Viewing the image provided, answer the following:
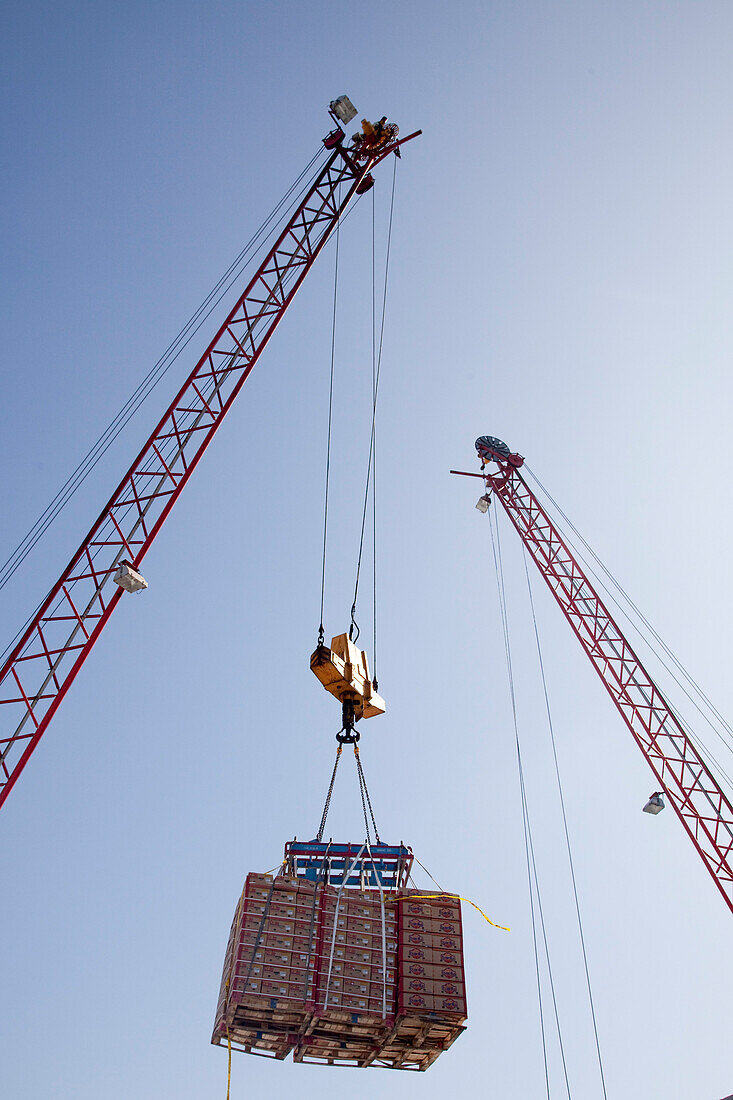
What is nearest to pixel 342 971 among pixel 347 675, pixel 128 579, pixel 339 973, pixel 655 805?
pixel 339 973

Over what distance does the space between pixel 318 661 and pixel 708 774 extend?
19341 millimetres

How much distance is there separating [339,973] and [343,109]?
21.7m

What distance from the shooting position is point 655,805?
2919 cm

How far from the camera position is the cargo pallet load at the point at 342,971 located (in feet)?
40.5

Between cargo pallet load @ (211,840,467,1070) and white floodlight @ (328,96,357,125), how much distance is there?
2002 cm

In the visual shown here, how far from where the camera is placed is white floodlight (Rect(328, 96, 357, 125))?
76.9ft

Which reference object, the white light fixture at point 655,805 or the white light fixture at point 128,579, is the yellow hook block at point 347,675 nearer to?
the white light fixture at point 128,579

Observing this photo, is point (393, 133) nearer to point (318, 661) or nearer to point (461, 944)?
point (318, 661)

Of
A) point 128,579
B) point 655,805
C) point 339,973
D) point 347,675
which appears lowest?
point 339,973

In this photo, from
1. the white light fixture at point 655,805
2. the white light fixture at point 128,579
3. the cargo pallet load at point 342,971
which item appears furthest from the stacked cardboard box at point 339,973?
Answer: the white light fixture at point 655,805

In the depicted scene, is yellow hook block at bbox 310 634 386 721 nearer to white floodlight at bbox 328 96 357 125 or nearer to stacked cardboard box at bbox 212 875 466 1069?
stacked cardboard box at bbox 212 875 466 1069

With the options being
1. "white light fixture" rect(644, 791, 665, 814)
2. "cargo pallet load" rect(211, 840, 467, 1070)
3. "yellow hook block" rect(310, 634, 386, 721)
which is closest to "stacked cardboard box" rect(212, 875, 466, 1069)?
"cargo pallet load" rect(211, 840, 467, 1070)

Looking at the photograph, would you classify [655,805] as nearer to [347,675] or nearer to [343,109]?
[347,675]

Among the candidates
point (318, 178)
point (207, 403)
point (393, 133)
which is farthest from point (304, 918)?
point (393, 133)
